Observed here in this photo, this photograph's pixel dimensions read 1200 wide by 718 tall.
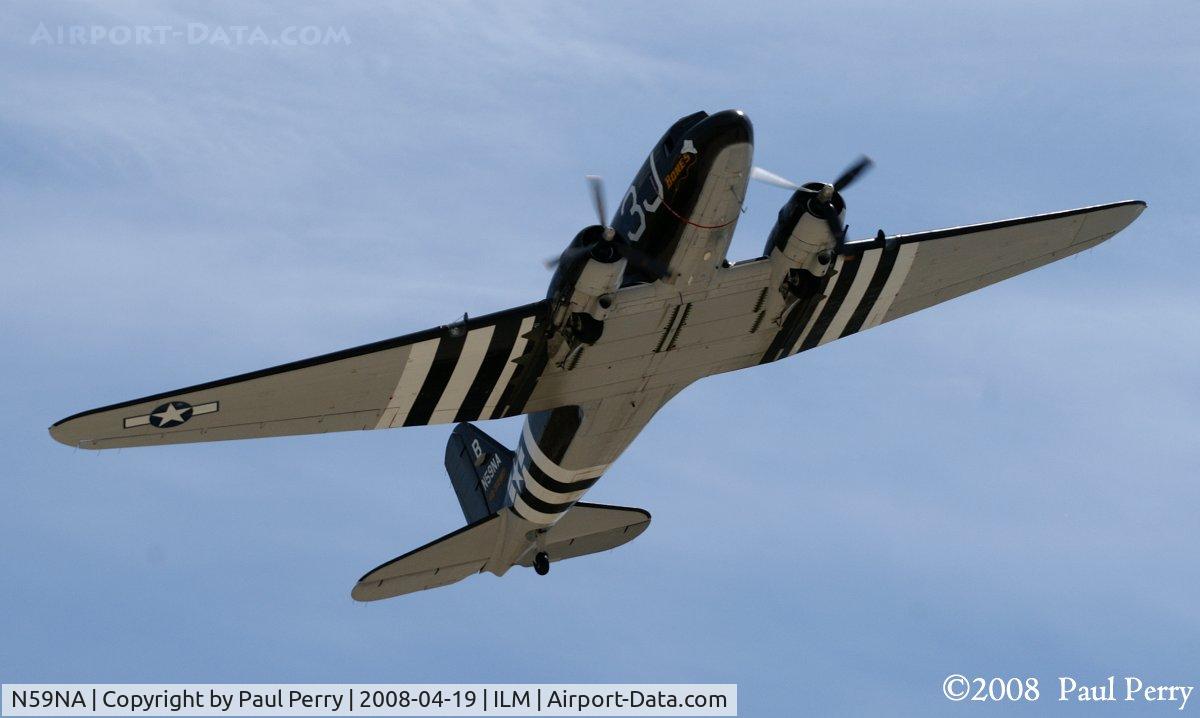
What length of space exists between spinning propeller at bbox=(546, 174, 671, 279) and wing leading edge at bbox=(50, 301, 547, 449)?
3.96ft

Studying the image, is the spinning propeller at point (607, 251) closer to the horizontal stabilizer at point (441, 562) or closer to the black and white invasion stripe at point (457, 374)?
the black and white invasion stripe at point (457, 374)

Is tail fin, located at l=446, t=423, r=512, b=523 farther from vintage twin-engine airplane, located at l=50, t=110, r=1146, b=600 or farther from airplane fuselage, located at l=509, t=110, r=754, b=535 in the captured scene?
airplane fuselage, located at l=509, t=110, r=754, b=535

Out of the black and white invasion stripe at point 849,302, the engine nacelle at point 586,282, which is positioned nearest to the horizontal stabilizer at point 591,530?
the black and white invasion stripe at point 849,302

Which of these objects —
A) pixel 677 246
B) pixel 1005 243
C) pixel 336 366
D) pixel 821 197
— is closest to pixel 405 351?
pixel 336 366

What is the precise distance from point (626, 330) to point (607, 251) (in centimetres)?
205

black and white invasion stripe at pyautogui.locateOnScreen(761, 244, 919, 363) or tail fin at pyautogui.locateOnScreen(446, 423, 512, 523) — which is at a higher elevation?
black and white invasion stripe at pyautogui.locateOnScreen(761, 244, 919, 363)

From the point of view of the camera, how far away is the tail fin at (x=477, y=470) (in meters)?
36.5

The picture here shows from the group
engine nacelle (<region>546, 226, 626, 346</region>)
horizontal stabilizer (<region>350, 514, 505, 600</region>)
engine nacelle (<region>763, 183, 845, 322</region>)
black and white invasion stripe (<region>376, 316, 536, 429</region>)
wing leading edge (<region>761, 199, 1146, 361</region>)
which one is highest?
wing leading edge (<region>761, 199, 1146, 361</region>)

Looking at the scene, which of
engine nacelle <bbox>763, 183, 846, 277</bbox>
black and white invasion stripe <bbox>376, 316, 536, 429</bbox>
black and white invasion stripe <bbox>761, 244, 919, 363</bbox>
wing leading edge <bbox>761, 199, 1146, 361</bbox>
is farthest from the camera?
wing leading edge <bbox>761, 199, 1146, 361</bbox>

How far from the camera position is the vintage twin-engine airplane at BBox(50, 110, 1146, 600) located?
28.7 meters

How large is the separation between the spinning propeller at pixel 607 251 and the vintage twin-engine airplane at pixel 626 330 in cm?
3

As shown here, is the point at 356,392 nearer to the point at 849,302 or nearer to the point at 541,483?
the point at 541,483

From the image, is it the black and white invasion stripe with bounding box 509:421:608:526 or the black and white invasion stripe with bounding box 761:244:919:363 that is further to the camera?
the black and white invasion stripe with bounding box 509:421:608:526

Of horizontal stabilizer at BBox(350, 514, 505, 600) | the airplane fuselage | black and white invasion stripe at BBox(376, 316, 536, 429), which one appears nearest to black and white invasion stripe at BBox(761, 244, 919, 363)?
the airplane fuselage
